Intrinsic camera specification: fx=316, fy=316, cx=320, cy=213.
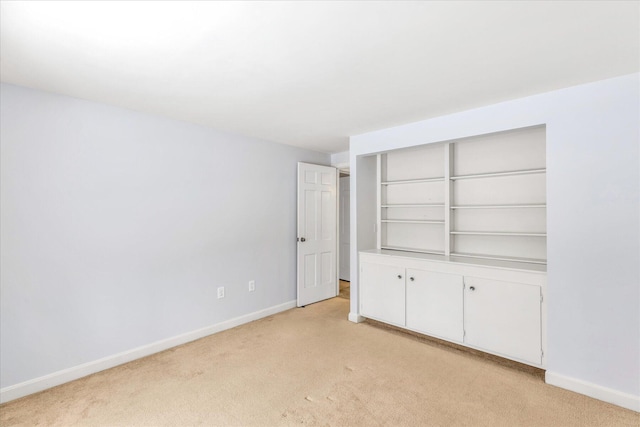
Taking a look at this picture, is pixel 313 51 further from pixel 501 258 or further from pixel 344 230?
pixel 344 230

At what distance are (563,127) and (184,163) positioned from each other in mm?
3377

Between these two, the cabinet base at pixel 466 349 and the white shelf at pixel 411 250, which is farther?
A: the white shelf at pixel 411 250

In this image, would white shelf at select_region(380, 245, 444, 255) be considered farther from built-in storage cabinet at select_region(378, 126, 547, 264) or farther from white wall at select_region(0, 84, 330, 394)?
white wall at select_region(0, 84, 330, 394)

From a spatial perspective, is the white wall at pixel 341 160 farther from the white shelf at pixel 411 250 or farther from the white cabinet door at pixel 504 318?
the white cabinet door at pixel 504 318

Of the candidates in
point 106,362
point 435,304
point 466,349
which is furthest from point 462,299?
point 106,362

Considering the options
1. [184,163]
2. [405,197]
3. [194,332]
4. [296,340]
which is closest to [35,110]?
[184,163]

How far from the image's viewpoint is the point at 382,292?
359cm

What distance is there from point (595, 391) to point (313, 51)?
302 cm

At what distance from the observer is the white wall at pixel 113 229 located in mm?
2326

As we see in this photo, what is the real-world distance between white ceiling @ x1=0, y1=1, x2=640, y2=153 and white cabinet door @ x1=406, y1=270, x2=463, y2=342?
1.65 meters

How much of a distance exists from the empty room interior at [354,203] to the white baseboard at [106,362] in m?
0.02

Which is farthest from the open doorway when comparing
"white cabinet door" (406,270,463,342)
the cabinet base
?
"white cabinet door" (406,270,463,342)

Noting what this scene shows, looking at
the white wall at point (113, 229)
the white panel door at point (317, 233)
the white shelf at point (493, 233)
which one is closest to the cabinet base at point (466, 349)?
the white panel door at point (317, 233)

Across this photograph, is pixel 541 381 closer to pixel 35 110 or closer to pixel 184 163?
pixel 184 163
